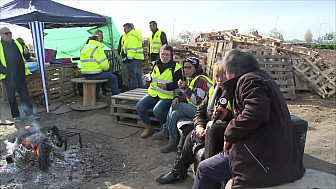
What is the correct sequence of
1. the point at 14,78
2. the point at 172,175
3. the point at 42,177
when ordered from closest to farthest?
the point at 172,175
the point at 42,177
the point at 14,78

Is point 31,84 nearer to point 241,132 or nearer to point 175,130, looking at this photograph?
point 175,130

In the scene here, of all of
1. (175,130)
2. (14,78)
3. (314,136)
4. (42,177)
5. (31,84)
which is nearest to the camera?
(42,177)

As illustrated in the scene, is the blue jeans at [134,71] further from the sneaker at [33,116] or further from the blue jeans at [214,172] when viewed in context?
the blue jeans at [214,172]

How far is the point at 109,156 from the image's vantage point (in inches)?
173

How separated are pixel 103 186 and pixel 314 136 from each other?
3.64 m

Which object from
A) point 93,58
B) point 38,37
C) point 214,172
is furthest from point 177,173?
point 38,37

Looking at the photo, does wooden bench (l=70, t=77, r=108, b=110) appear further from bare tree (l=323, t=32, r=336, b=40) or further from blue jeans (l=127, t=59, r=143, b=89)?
bare tree (l=323, t=32, r=336, b=40)

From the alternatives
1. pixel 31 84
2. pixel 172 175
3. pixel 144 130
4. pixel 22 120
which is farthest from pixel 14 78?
pixel 172 175

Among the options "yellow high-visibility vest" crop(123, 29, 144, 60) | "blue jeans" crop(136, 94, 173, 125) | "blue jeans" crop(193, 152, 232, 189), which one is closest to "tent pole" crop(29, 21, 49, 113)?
"yellow high-visibility vest" crop(123, 29, 144, 60)

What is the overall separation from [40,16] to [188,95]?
453 centimetres

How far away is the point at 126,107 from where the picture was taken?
5.64m

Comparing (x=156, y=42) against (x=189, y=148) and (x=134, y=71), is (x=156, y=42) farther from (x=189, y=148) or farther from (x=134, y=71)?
(x=189, y=148)

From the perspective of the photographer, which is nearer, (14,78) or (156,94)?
(156,94)

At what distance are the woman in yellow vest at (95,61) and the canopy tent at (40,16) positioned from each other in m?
1.01
